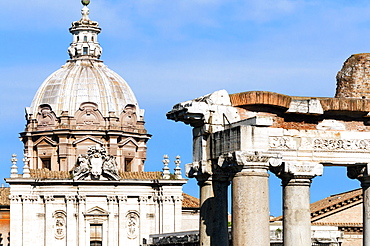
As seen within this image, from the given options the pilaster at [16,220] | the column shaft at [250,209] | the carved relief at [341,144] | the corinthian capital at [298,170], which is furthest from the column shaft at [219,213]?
the pilaster at [16,220]

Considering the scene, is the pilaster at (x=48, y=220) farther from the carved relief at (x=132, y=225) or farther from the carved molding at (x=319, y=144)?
the carved molding at (x=319, y=144)

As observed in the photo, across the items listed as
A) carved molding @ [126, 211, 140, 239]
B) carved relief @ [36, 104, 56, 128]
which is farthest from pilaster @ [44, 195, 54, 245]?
carved relief @ [36, 104, 56, 128]

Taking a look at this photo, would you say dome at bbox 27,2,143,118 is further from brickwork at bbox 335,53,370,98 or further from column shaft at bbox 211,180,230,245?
column shaft at bbox 211,180,230,245

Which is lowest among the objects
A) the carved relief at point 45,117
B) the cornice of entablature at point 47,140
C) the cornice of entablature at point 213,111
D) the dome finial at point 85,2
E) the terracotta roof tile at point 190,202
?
the terracotta roof tile at point 190,202

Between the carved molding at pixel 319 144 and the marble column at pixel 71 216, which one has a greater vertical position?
the carved molding at pixel 319 144

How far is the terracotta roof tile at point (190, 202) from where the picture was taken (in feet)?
257

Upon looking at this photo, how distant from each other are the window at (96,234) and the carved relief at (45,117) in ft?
25.0

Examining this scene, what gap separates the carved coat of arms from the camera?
70.8 m

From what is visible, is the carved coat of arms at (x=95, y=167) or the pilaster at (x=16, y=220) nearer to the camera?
the pilaster at (x=16, y=220)

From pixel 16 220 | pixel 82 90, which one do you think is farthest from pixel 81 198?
pixel 82 90

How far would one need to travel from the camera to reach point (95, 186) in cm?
7125

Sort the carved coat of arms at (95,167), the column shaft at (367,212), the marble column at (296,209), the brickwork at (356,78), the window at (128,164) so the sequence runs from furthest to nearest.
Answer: the window at (128,164), the carved coat of arms at (95,167), the brickwork at (356,78), the column shaft at (367,212), the marble column at (296,209)

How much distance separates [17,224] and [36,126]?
8258mm

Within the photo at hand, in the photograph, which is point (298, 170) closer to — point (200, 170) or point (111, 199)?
point (200, 170)
